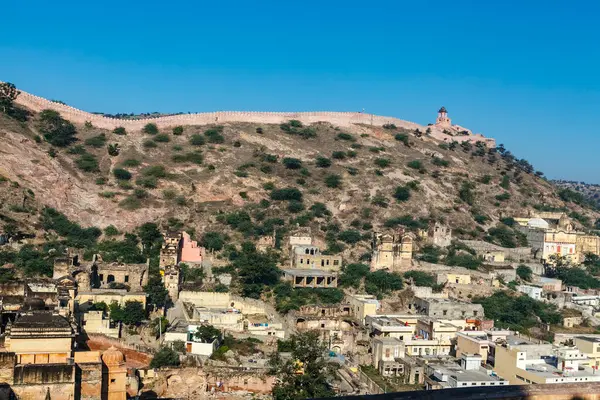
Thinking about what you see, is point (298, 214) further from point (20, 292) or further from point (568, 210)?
point (568, 210)

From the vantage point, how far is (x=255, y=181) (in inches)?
1601

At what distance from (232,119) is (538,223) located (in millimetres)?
22259

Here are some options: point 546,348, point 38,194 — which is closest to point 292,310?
point 546,348

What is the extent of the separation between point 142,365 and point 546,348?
1222 centimetres

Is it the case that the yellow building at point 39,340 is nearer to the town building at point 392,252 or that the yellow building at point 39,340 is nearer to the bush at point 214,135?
the town building at point 392,252

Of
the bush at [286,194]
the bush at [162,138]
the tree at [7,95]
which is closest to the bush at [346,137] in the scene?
the bush at [162,138]

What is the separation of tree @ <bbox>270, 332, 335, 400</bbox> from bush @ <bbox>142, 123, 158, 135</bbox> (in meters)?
30.2

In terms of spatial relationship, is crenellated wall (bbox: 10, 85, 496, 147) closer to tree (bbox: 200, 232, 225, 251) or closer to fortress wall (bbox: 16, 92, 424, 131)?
fortress wall (bbox: 16, 92, 424, 131)

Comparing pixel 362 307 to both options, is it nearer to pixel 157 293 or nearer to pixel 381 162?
pixel 157 293

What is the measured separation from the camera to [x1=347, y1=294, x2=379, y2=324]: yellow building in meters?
26.0

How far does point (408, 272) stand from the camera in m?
30.5

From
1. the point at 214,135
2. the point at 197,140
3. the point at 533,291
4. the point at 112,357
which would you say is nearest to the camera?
the point at 112,357

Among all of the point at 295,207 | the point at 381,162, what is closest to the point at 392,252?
the point at 295,207

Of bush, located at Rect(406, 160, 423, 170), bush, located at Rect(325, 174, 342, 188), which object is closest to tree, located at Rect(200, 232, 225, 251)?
bush, located at Rect(325, 174, 342, 188)
